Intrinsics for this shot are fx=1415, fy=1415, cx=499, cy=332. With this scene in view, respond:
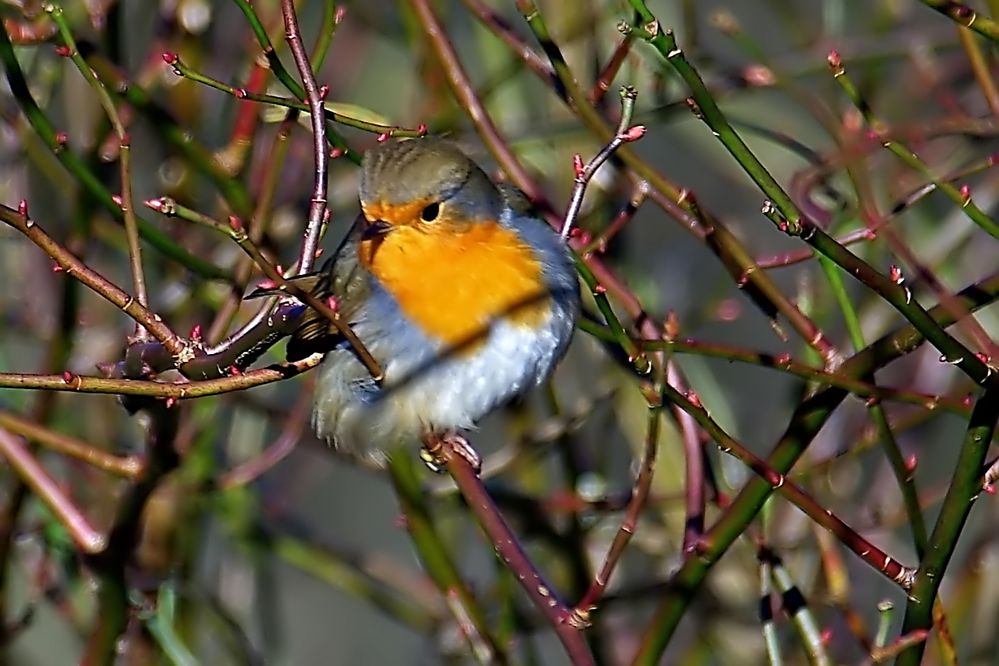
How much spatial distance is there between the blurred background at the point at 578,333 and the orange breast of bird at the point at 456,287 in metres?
A: 0.18

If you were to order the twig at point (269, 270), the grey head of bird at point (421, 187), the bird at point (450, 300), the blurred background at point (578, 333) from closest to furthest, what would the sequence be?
1. the twig at point (269, 270)
2. the grey head of bird at point (421, 187)
3. the bird at point (450, 300)
4. the blurred background at point (578, 333)

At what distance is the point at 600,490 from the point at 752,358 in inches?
47.3

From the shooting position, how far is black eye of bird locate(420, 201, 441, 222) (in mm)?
2398

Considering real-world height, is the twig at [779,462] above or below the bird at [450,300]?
below

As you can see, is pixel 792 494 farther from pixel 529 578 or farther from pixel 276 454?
pixel 276 454

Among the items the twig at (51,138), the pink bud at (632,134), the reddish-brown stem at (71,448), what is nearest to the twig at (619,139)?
the pink bud at (632,134)

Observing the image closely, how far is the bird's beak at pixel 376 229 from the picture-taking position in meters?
2.35

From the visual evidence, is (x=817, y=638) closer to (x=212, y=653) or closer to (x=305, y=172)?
(x=305, y=172)

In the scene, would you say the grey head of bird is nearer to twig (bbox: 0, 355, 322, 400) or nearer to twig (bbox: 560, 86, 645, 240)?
twig (bbox: 560, 86, 645, 240)

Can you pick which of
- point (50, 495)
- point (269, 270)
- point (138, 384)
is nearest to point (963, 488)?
point (269, 270)

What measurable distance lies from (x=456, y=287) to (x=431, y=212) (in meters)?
0.14

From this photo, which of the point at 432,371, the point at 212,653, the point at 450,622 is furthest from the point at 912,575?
the point at 212,653

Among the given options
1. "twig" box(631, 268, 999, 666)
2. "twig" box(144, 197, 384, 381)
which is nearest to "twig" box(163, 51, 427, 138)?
"twig" box(144, 197, 384, 381)

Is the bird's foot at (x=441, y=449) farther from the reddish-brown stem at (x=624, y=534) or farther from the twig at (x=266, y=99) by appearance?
the twig at (x=266, y=99)
